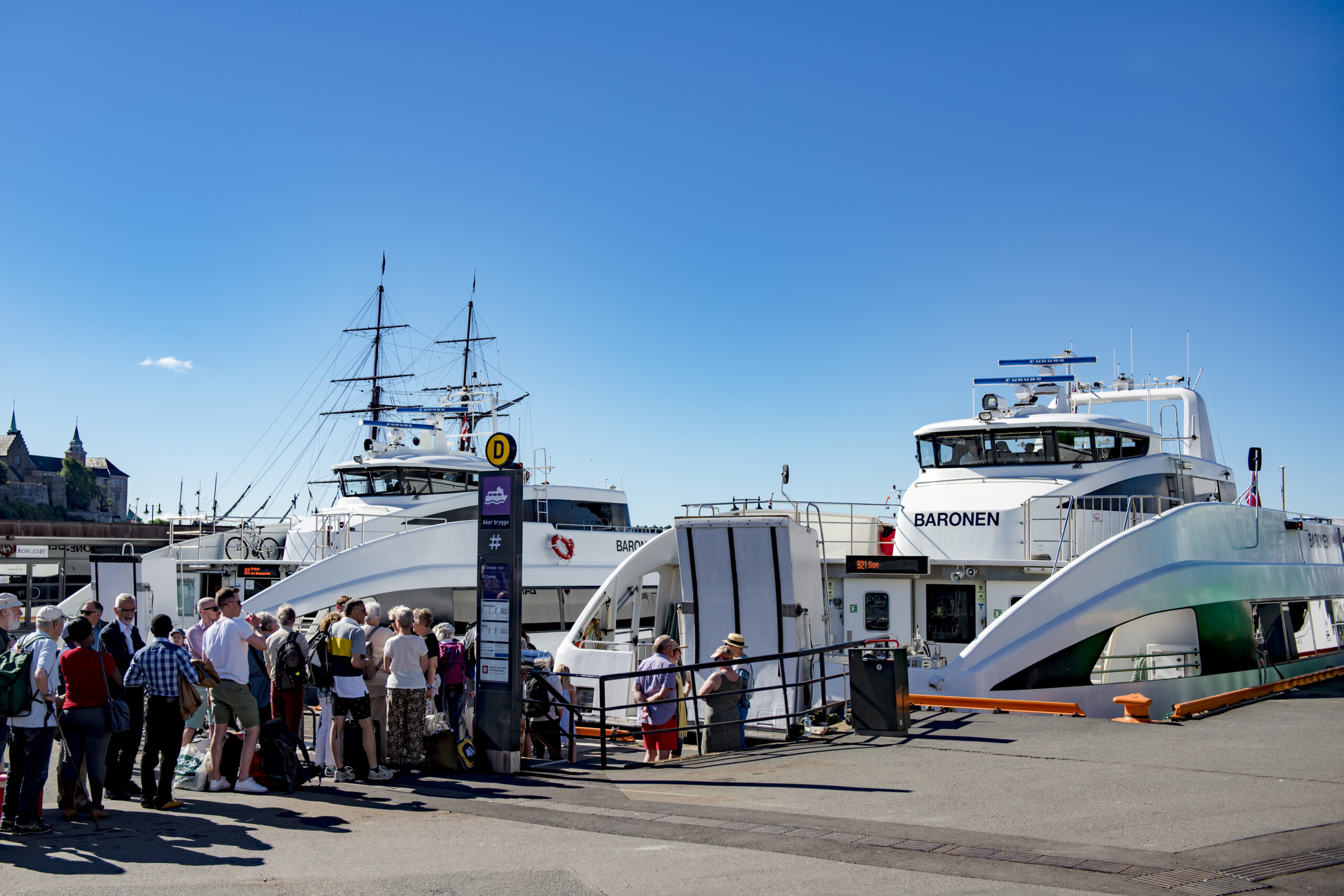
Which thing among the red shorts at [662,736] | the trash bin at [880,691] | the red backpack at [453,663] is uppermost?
the red backpack at [453,663]

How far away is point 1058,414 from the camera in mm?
16109

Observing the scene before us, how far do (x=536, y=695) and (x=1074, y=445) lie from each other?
32.1 feet

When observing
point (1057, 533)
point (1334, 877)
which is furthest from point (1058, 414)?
point (1334, 877)

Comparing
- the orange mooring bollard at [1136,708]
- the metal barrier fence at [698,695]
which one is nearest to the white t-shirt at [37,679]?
the metal barrier fence at [698,695]

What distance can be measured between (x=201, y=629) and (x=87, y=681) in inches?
88.5

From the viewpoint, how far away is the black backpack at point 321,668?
8648mm

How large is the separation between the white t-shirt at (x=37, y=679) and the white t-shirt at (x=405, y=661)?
2645 millimetres

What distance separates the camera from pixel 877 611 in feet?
47.6

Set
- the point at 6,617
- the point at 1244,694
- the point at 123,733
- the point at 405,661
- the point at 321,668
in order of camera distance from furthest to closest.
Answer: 1. the point at 1244,694
2. the point at 405,661
3. the point at 321,668
4. the point at 123,733
5. the point at 6,617

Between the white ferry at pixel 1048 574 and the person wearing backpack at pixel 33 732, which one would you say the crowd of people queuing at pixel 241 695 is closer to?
the person wearing backpack at pixel 33 732

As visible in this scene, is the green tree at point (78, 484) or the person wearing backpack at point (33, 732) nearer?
the person wearing backpack at point (33, 732)

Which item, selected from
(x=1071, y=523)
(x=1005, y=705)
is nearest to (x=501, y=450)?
(x=1005, y=705)

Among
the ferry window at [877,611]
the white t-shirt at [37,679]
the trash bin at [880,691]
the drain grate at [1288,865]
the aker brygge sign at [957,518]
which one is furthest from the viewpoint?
the aker brygge sign at [957,518]

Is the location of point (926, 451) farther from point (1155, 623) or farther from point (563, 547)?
point (563, 547)
